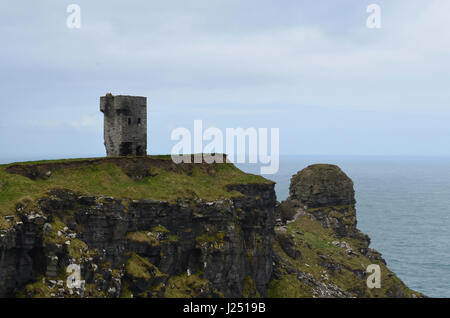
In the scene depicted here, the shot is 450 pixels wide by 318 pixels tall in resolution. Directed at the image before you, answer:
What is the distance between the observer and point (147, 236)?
51594mm

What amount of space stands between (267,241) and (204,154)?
1450 cm

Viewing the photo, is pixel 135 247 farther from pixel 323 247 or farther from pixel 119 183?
pixel 323 247

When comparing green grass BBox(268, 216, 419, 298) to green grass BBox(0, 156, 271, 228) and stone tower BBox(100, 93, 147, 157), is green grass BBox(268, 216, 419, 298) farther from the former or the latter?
stone tower BBox(100, 93, 147, 157)

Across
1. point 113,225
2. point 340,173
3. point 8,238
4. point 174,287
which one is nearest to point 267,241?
point 174,287

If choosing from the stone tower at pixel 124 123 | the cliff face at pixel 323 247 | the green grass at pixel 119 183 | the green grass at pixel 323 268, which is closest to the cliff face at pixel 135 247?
the green grass at pixel 119 183

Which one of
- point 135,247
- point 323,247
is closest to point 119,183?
point 135,247

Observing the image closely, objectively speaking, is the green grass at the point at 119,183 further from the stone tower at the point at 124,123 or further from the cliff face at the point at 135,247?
the stone tower at the point at 124,123

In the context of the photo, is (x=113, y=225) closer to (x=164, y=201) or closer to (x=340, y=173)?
(x=164, y=201)

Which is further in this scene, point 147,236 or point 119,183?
point 119,183

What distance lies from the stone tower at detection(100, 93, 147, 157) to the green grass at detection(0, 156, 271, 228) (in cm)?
522

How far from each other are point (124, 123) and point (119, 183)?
1242 centimetres

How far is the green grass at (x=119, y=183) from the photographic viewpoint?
4725 cm

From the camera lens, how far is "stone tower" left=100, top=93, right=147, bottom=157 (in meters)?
64.8
